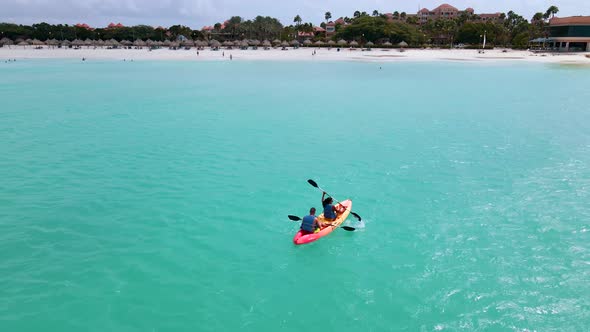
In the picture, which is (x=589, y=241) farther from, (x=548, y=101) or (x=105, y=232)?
(x=548, y=101)

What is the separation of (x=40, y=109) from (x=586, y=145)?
3591 cm

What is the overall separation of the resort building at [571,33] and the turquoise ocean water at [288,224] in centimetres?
8905

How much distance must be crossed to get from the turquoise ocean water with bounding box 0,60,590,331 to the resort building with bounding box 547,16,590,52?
89047 mm

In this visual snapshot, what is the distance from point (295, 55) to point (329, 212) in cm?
8815

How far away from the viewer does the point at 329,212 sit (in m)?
12.4

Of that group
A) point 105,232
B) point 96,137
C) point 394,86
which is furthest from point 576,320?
point 394,86

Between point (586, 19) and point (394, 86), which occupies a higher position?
point (586, 19)

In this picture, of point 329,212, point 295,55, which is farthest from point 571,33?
point 329,212

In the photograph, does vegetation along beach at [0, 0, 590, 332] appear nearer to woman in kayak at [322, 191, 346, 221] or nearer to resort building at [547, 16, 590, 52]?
woman in kayak at [322, 191, 346, 221]

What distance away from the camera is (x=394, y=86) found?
1813 inches

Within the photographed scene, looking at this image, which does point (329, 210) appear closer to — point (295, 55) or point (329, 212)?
point (329, 212)

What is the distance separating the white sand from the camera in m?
88.8

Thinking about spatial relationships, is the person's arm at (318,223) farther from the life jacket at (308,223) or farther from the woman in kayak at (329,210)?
the woman in kayak at (329,210)

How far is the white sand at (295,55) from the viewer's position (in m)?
88.8
